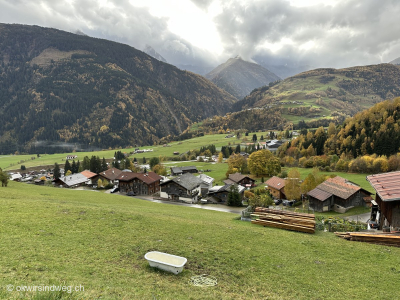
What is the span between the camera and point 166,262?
11.8 m

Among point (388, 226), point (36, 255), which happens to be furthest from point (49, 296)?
point (388, 226)

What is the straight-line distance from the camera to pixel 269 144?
7224 inches

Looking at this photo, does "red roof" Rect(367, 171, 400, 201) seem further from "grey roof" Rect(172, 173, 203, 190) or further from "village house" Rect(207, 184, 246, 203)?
"grey roof" Rect(172, 173, 203, 190)

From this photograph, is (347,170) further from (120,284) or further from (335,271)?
(120,284)

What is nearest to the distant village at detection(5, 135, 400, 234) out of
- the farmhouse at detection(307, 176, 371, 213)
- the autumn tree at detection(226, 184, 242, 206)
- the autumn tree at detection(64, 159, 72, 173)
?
the farmhouse at detection(307, 176, 371, 213)

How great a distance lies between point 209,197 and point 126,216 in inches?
1976

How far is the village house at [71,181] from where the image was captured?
85.7 meters

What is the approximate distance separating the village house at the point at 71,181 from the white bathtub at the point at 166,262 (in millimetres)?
88009

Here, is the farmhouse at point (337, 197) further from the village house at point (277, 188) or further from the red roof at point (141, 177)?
the red roof at point (141, 177)

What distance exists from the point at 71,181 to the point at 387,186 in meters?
98.4

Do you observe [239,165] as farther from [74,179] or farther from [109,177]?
[74,179]

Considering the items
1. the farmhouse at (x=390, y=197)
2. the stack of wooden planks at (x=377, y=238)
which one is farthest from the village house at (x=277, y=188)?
the stack of wooden planks at (x=377, y=238)

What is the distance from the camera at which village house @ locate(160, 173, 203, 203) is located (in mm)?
67812

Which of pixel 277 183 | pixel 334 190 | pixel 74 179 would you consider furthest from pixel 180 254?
pixel 74 179
